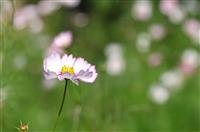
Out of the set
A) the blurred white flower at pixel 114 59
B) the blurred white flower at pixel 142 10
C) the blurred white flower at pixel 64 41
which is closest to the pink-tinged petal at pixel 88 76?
the blurred white flower at pixel 64 41

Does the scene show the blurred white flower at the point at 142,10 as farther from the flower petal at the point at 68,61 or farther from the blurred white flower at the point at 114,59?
the flower petal at the point at 68,61

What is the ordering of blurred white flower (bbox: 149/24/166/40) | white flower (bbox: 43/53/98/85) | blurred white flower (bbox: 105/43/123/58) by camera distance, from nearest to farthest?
1. white flower (bbox: 43/53/98/85)
2. blurred white flower (bbox: 105/43/123/58)
3. blurred white flower (bbox: 149/24/166/40)

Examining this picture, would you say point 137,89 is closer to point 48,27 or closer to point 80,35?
point 80,35

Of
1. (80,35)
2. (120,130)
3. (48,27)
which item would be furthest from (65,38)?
(48,27)

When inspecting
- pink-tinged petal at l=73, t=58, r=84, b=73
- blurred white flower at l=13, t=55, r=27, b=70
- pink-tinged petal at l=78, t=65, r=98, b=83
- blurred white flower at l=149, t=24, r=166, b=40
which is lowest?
pink-tinged petal at l=78, t=65, r=98, b=83

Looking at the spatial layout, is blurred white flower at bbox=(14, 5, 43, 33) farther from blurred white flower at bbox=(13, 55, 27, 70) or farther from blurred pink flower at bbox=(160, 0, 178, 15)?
blurred pink flower at bbox=(160, 0, 178, 15)

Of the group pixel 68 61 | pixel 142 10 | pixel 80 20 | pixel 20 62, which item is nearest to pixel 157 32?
pixel 142 10

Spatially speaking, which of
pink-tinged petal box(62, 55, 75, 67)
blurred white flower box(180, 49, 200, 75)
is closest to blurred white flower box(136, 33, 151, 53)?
blurred white flower box(180, 49, 200, 75)
